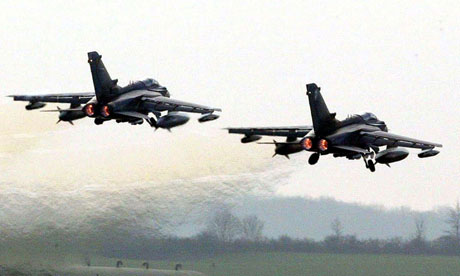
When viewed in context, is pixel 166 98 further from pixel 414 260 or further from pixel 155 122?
pixel 414 260

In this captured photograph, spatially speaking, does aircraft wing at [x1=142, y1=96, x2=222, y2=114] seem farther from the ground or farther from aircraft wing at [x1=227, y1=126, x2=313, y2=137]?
the ground

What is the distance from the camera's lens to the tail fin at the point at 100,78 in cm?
8100

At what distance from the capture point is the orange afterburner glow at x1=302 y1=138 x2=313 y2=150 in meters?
73.8

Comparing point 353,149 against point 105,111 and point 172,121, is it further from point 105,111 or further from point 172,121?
point 105,111

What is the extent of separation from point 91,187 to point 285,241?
129 feet

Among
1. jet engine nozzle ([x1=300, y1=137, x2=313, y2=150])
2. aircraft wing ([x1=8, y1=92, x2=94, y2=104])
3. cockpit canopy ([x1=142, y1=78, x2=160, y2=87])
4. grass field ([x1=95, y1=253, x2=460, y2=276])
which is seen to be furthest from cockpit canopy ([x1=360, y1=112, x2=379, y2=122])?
grass field ([x1=95, y1=253, x2=460, y2=276])

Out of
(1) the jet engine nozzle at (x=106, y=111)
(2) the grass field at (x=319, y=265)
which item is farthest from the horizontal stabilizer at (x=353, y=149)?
(2) the grass field at (x=319, y=265)

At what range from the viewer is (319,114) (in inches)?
2933

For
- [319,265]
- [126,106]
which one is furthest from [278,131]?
[319,265]

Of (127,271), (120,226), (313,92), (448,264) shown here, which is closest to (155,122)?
(313,92)

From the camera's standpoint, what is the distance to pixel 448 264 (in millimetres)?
133250

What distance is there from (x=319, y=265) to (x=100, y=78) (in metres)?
51.4

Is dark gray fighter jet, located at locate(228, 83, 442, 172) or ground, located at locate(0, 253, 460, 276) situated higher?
dark gray fighter jet, located at locate(228, 83, 442, 172)

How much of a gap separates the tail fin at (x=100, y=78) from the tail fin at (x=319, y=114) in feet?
48.3
